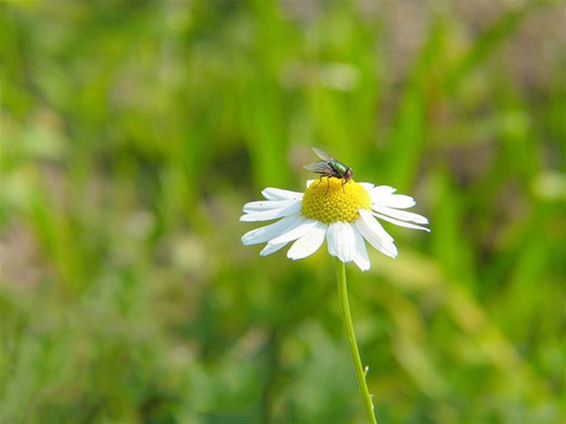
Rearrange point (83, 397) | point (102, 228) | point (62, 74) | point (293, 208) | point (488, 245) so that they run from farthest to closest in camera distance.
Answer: point (62, 74) → point (488, 245) → point (102, 228) → point (83, 397) → point (293, 208)

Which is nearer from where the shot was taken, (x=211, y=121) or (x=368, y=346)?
(x=368, y=346)

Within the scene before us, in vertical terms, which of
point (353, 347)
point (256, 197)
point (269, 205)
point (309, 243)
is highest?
point (256, 197)

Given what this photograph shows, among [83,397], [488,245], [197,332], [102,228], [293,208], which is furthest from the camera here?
[488,245]

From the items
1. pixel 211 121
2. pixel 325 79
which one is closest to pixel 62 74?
pixel 211 121

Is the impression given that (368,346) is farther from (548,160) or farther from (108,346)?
(548,160)

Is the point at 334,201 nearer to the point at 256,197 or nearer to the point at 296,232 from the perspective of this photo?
the point at 296,232

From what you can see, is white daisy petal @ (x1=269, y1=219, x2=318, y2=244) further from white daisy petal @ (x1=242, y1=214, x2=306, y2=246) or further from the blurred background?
the blurred background

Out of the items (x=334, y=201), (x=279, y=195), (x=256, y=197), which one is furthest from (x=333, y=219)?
(x=256, y=197)
